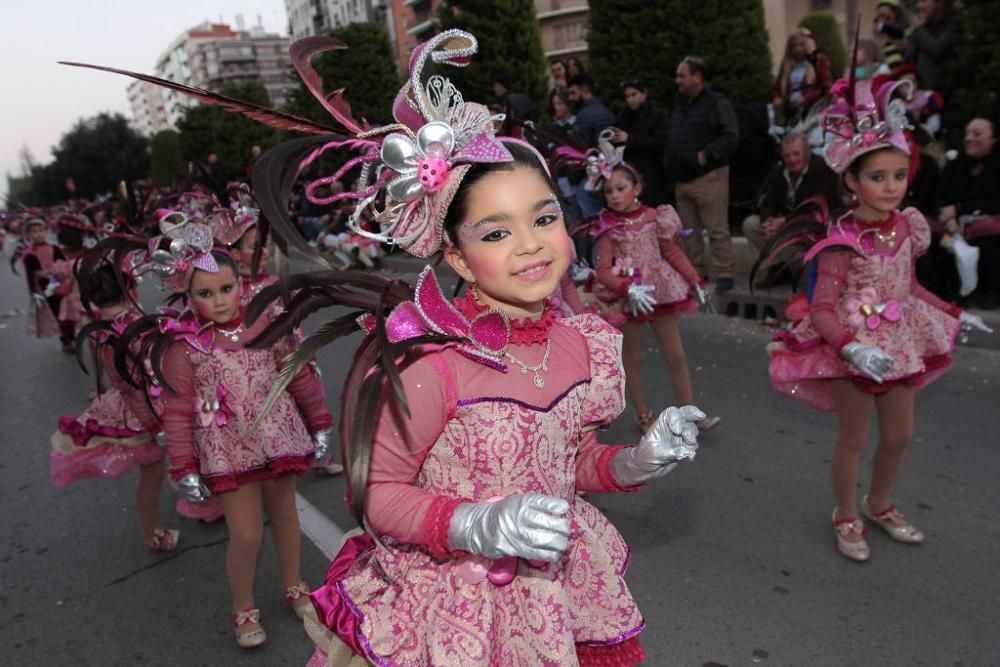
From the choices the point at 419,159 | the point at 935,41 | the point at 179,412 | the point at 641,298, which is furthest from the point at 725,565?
the point at 935,41

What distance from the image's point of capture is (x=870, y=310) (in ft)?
10.5

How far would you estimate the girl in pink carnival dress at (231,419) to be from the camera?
122 inches

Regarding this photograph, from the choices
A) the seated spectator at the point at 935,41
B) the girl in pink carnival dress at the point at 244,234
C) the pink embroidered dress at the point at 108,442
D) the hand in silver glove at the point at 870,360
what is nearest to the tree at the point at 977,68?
the seated spectator at the point at 935,41

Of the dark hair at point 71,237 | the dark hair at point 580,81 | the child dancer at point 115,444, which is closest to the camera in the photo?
the child dancer at point 115,444

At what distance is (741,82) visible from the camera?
9.98m

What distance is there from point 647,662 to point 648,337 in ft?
15.6

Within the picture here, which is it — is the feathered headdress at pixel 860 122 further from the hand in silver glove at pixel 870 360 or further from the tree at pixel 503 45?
the tree at pixel 503 45

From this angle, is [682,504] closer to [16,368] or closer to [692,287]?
[692,287]

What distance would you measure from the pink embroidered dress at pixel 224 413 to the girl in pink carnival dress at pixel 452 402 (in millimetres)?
1331

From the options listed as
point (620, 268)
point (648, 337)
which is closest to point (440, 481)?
point (620, 268)

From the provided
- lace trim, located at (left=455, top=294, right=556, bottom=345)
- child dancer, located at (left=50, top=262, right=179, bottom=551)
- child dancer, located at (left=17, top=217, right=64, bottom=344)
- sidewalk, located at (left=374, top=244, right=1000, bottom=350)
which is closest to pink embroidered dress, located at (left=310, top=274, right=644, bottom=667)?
lace trim, located at (left=455, top=294, right=556, bottom=345)

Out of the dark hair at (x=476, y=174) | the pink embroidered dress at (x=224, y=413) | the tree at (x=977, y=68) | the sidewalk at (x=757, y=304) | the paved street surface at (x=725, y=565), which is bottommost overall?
the paved street surface at (x=725, y=565)

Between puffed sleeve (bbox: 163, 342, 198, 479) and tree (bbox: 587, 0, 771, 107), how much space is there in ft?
27.8

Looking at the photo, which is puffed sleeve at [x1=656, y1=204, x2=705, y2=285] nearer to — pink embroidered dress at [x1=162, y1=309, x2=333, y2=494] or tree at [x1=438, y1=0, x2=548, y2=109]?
pink embroidered dress at [x1=162, y1=309, x2=333, y2=494]
